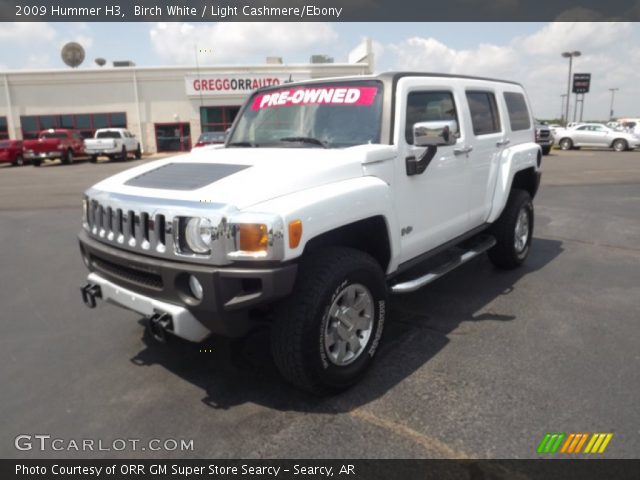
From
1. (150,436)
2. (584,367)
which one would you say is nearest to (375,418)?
(150,436)

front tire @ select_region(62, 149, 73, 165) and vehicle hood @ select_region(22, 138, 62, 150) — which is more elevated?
vehicle hood @ select_region(22, 138, 62, 150)

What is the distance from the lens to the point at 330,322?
10.1 ft

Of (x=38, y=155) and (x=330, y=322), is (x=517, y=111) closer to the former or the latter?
(x=330, y=322)

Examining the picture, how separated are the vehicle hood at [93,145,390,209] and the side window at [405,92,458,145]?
0.45 m

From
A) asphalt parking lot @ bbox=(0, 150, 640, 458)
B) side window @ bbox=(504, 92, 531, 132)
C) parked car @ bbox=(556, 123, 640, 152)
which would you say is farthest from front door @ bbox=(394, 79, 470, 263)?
parked car @ bbox=(556, 123, 640, 152)

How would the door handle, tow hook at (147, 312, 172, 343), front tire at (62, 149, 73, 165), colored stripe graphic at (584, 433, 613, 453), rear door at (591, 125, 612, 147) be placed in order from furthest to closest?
1. rear door at (591, 125, 612, 147)
2. front tire at (62, 149, 73, 165)
3. the door handle
4. tow hook at (147, 312, 172, 343)
5. colored stripe graphic at (584, 433, 613, 453)

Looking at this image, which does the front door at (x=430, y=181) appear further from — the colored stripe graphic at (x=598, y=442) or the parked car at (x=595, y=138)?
the parked car at (x=595, y=138)

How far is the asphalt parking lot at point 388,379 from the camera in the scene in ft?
8.91

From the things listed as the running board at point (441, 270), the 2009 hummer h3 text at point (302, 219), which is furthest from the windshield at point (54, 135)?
the running board at point (441, 270)

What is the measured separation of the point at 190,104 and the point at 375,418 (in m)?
31.4

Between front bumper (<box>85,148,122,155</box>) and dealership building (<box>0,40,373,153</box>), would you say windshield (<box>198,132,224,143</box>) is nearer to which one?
front bumper (<box>85,148,122,155</box>)

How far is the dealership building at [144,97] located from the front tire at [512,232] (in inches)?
1037

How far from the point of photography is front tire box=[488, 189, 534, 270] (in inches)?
211
